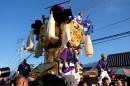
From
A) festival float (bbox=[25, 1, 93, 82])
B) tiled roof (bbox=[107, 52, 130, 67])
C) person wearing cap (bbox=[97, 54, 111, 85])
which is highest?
tiled roof (bbox=[107, 52, 130, 67])

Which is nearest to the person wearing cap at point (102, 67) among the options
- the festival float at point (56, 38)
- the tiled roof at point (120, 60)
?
the festival float at point (56, 38)

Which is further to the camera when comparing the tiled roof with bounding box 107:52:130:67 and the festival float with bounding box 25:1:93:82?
the tiled roof with bounding box 107:52:130:67

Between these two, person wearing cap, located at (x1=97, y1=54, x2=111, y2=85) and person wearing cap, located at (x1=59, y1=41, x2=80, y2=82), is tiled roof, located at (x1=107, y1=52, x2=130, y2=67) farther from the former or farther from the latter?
person wearing cap, located at (x1=59, y1=41, x2=80, y2=82)

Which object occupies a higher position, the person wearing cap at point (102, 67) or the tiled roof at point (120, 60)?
the tiled roof at point (120, 60)

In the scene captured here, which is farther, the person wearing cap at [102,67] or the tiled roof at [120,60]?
the tiled roof at [120,60]

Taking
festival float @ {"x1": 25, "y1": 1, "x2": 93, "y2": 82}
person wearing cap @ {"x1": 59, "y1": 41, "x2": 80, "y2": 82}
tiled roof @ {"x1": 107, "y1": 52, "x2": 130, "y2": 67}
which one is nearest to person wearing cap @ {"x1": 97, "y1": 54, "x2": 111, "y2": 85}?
festival float @ {"x1": 25, "y1": 1, "x2": 93, "y2": 82}

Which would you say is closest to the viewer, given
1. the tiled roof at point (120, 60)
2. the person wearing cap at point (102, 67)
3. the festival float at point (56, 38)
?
the festival float at point (56, 38)

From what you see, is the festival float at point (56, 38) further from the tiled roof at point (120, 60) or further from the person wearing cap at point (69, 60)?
the tiled roof at point (120, 60)

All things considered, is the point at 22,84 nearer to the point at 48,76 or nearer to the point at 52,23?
the point at 48,76

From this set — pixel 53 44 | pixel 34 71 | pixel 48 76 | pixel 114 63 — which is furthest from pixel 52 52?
pixel 114 63

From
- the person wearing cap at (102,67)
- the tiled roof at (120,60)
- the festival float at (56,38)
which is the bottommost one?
the person wearing cap at (102,67)

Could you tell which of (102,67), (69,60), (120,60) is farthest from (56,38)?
(120,60)

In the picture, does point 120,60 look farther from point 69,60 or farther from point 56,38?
point 69,60

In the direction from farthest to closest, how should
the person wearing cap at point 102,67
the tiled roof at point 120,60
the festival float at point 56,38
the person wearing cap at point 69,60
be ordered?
the tiled roof at point 120,60 < the person wearing cap at point 102,67 < the festival float at point 56,38 < the person wearing cap at point 69,60
